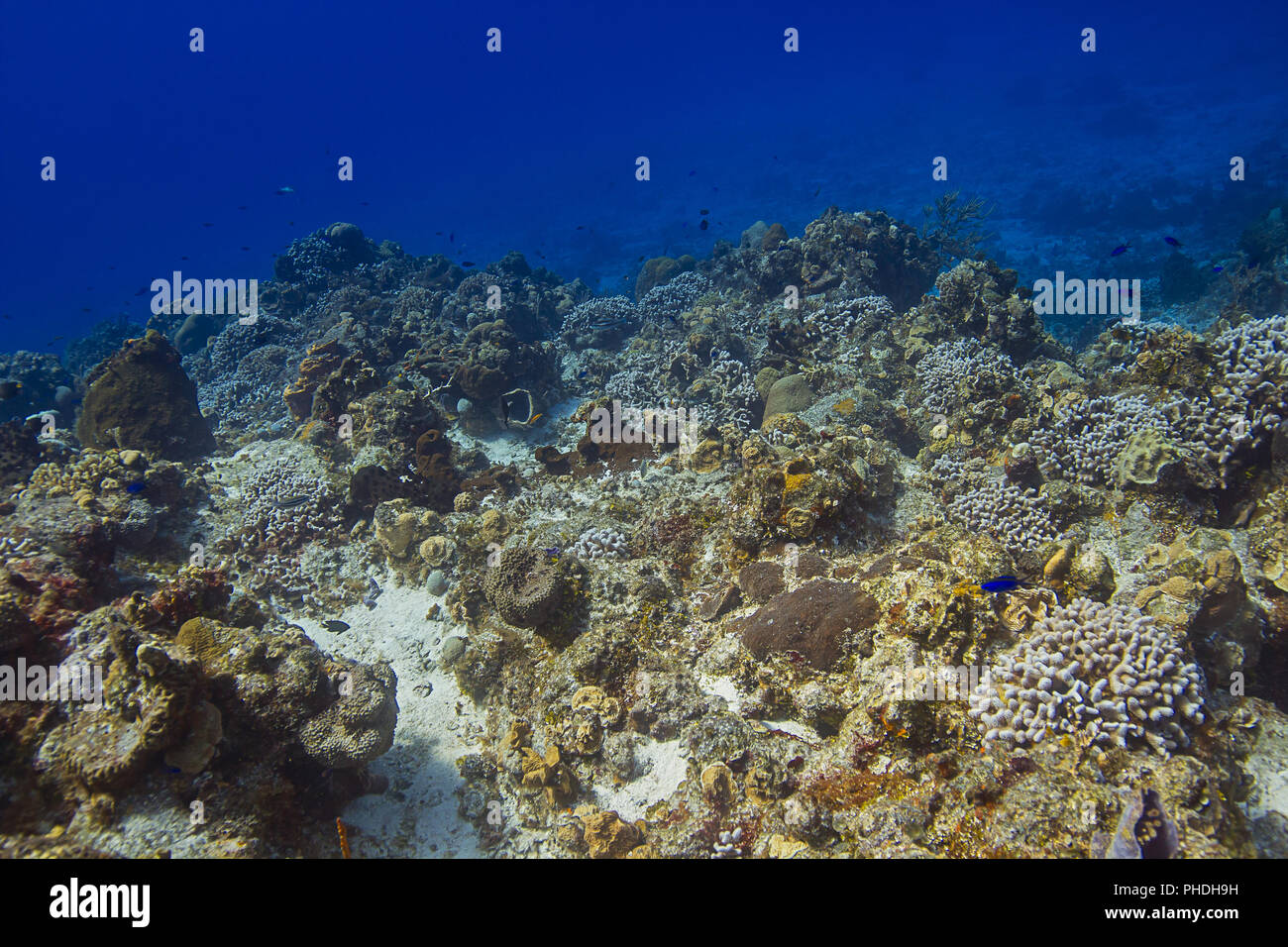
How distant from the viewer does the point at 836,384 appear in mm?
11086

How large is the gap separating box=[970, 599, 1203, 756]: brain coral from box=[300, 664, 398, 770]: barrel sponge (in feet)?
17.4

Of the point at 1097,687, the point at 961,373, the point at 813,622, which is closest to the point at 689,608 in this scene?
the point at 813,622

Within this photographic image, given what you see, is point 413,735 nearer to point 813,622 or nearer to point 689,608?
point 689,608

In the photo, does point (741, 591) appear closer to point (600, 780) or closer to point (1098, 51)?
point (600, 780)

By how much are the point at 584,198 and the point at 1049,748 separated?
274ft

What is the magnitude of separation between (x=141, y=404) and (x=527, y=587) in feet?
37.9

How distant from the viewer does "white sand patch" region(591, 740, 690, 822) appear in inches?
202

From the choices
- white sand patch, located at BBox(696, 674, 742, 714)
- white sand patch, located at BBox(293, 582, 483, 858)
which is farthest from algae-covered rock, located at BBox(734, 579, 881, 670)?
white sand patch, located at BBox(293, 582, 483, 858)

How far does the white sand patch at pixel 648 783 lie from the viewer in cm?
514

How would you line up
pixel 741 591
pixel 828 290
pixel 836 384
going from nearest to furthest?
pixel 741 591 → pixel 836 384 → pixel 828 290

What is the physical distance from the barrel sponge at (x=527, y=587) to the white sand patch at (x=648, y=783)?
1.81m

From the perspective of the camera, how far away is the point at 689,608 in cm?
646

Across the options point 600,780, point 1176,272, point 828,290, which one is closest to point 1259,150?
point 1176,272
